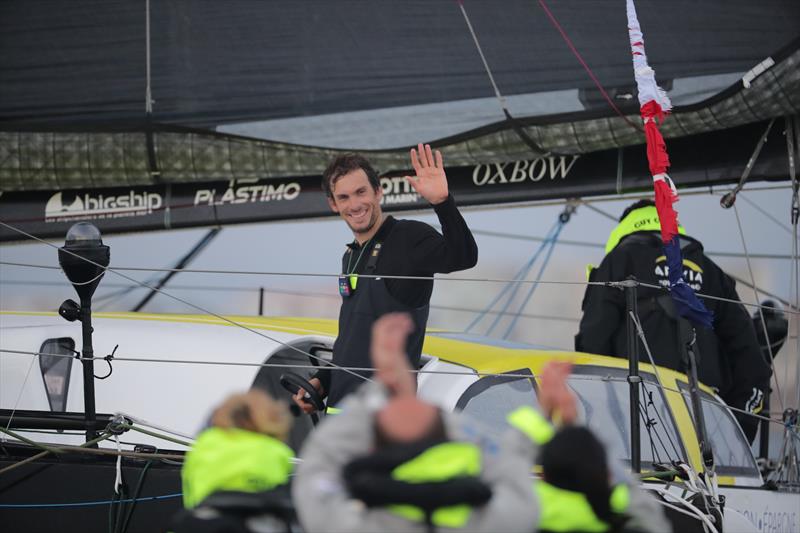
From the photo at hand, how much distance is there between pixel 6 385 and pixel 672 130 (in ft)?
9.13

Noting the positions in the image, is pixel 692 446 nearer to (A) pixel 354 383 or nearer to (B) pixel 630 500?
(A) pixel 354 383

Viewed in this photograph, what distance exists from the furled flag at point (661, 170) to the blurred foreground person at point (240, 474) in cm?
203

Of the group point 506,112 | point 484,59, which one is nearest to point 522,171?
point 506,112

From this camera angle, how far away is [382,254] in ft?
12.6

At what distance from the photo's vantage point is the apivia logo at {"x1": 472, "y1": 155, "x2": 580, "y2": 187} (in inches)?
225

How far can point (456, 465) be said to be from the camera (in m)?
2.27

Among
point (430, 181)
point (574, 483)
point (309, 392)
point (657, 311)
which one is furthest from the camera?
point (657, 311)

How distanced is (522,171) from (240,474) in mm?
3446

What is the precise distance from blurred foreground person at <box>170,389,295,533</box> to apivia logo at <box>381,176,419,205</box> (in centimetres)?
329

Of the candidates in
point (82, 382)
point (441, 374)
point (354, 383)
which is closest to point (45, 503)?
point (82, 382)

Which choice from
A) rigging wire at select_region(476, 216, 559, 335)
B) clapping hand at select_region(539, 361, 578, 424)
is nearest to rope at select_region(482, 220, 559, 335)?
rigging wire at select_region(476, 216, 559, 335)

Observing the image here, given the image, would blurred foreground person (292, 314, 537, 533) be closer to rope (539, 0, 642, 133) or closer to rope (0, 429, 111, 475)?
rope (0, 429, 111, 475)

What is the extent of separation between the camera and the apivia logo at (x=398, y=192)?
231 inches

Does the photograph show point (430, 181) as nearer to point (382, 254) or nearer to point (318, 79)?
point (382, 254)
